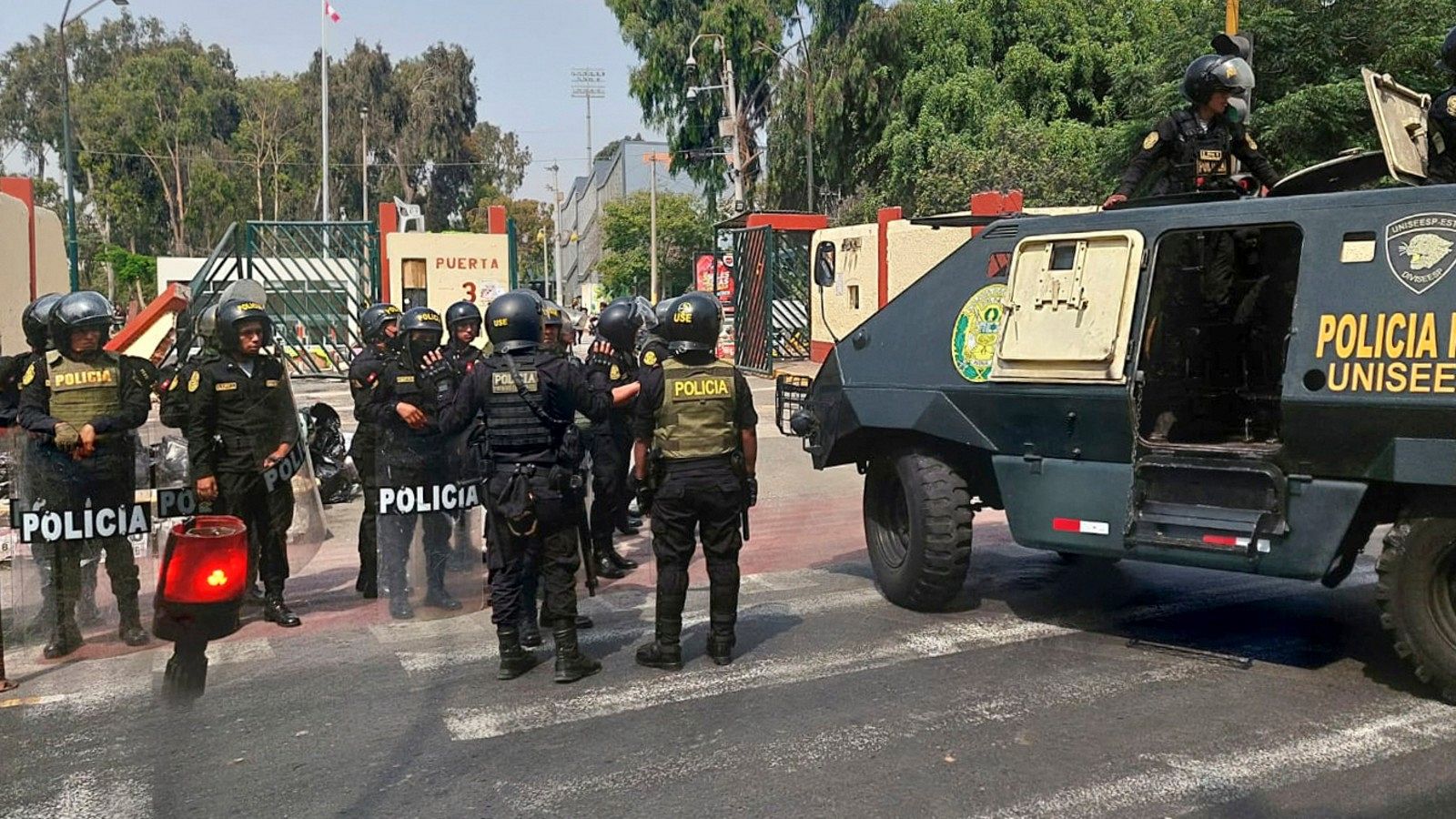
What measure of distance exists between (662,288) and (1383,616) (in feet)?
183

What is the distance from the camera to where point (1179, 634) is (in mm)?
6199

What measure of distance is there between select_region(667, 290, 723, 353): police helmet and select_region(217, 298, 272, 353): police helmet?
2.46 m

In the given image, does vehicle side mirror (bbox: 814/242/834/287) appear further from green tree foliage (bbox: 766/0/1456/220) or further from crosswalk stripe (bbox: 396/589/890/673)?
green tree foliage (bbox: 766/0/1456/220)

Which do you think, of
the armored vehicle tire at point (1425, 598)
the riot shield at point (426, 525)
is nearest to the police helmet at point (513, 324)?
the riot shield at point (426, 525)

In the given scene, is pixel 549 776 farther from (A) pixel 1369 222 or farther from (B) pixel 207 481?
(A) pixel 1369 222

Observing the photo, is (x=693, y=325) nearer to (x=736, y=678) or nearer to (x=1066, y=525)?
(x=736, y=678)

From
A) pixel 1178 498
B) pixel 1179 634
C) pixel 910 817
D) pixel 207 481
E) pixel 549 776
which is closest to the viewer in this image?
pixel 910 817

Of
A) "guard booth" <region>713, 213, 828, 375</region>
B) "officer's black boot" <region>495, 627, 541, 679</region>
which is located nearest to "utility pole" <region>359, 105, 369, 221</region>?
"guard booth" <region>713, 213, 828, 375</region>

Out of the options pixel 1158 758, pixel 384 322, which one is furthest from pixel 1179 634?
pixel 384 322

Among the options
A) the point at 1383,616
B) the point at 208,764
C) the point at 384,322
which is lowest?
the point at 208,764

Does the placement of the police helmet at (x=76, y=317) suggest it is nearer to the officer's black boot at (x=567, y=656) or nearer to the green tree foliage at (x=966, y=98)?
the officer's black boot at (x=567, y=656)

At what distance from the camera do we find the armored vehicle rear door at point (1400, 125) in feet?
18.2

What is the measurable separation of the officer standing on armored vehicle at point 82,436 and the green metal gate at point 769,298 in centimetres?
1795

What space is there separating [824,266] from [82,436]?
402 centimetres
